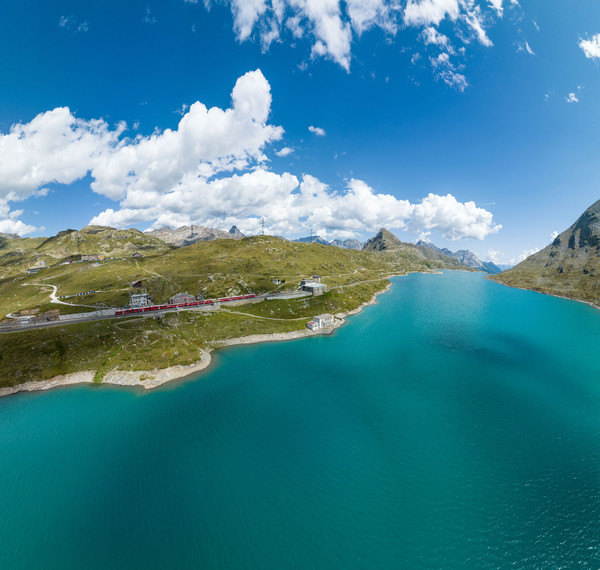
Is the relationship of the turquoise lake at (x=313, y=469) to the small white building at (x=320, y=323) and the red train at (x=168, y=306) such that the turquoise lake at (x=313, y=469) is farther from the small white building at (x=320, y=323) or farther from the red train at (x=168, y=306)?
the red train at (x=168, y=306)

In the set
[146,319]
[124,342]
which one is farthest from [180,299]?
[124,342]

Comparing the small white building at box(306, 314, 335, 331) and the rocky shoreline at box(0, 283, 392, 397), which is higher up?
the small white building at box(306, 314, 335, 331)

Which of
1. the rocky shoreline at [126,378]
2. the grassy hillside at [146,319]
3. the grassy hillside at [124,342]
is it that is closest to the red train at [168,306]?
the grassy hillside at [146,319]

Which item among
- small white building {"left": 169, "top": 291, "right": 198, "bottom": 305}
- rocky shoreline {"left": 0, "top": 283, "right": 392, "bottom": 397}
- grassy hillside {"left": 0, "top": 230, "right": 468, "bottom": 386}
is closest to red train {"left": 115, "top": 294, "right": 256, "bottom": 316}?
small white building {"left": 169, "top": 291, "right": 198, "bottom": 305}

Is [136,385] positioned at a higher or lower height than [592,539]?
higher

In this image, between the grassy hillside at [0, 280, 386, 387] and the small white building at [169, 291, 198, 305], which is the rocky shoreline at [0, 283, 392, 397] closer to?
the grassy hillside at [0, 280, 386, 387]

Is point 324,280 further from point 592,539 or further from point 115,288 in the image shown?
point 592,539

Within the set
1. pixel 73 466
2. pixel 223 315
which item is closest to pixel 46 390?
pixel 73 466
